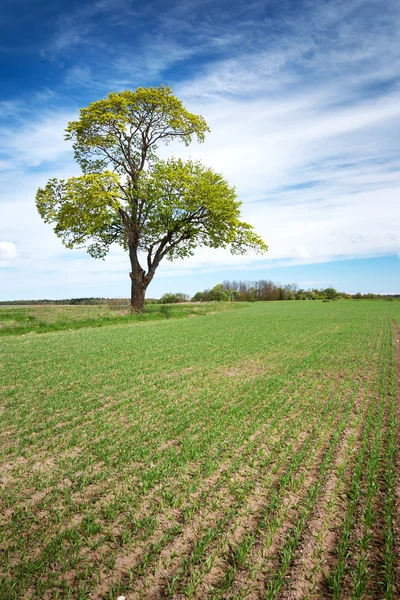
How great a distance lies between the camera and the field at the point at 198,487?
3.03 m

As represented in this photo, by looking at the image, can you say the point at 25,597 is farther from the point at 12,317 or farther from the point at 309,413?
the point at 12,317

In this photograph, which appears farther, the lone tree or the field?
the lone tree

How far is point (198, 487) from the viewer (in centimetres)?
428

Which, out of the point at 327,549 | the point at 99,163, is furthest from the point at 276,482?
the point at 99,163

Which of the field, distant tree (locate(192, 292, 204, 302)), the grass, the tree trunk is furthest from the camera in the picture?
distant tree (locate(192, 292, 204, 302))

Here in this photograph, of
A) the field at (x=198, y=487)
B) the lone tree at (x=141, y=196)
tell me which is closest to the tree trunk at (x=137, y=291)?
the lone tree at (x=141, y=196)

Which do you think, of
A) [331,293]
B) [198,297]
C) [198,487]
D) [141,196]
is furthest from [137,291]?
[331,293]

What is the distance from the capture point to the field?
3.03 meters

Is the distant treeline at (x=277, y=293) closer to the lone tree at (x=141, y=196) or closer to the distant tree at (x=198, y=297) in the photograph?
the distant tree at (x=198, y=297)

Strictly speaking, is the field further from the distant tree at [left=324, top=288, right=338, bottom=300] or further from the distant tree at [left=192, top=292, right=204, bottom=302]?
the distant tree at [left=324, top=288, right=338, bottom=300]

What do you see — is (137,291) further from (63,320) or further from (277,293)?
(277,293)

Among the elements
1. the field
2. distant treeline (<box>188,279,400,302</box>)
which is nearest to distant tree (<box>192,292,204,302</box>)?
distant treeline (<box>188,279,400,302</box>)

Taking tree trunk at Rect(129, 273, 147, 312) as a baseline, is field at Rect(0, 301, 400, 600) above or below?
below

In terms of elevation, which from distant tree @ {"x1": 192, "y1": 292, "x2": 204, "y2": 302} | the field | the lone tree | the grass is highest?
the lone tree
